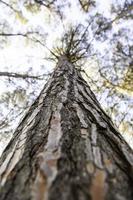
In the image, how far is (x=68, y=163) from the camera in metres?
0.86

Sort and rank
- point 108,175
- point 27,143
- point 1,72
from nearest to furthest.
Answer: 1. point 108,175
2. point 27,143
3. point 1,72

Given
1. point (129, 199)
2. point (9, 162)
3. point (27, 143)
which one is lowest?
point (129, 199)

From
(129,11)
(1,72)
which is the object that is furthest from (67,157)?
(129,11)

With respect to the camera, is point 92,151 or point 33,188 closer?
point 33,188

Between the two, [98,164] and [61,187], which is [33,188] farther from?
[98,164]

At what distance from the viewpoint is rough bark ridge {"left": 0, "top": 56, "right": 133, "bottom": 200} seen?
28.0 inches

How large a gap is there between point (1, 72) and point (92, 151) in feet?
16.9

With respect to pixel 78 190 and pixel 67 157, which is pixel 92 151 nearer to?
pixel 67 157

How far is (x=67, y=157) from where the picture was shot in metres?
0.90

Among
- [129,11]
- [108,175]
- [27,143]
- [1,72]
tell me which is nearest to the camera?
[108,175]

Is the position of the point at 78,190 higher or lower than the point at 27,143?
lower

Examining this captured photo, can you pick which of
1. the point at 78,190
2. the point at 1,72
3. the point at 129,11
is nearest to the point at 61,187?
the point at 78,190

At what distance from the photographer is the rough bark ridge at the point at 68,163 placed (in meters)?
0.71

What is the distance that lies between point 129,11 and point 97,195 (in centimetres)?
680
